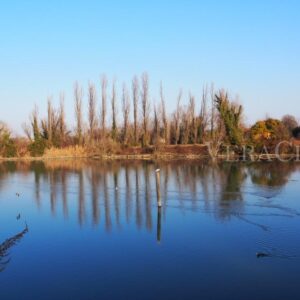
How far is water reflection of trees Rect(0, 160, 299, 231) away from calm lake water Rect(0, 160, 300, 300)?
0.11 feet

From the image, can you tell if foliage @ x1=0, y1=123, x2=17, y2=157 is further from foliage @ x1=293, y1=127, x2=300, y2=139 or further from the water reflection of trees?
foliage @ x1=293, y1=127, x2=300, y2=139

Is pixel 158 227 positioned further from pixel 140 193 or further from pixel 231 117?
pixel 231 117

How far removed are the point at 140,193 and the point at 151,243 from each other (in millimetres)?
6206

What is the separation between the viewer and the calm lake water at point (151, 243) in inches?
243

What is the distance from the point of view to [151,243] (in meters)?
8.46

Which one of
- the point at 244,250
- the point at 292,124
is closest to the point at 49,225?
the point at 244,250

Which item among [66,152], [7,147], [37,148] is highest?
[7,147]

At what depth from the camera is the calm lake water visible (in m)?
Result: 6.17

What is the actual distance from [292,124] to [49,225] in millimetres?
35235

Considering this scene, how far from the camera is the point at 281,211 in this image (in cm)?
1106

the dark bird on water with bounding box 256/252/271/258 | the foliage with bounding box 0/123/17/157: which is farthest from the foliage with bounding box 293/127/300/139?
the dark bird on water with bounding box 256/252/271/258

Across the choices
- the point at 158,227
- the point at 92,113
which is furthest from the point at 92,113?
the point at 158,227

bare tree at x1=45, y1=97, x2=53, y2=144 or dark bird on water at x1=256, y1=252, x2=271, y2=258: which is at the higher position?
bare tree at x1=45, y1=97, x2=53, y2=144

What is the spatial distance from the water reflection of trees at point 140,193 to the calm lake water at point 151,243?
34mm
